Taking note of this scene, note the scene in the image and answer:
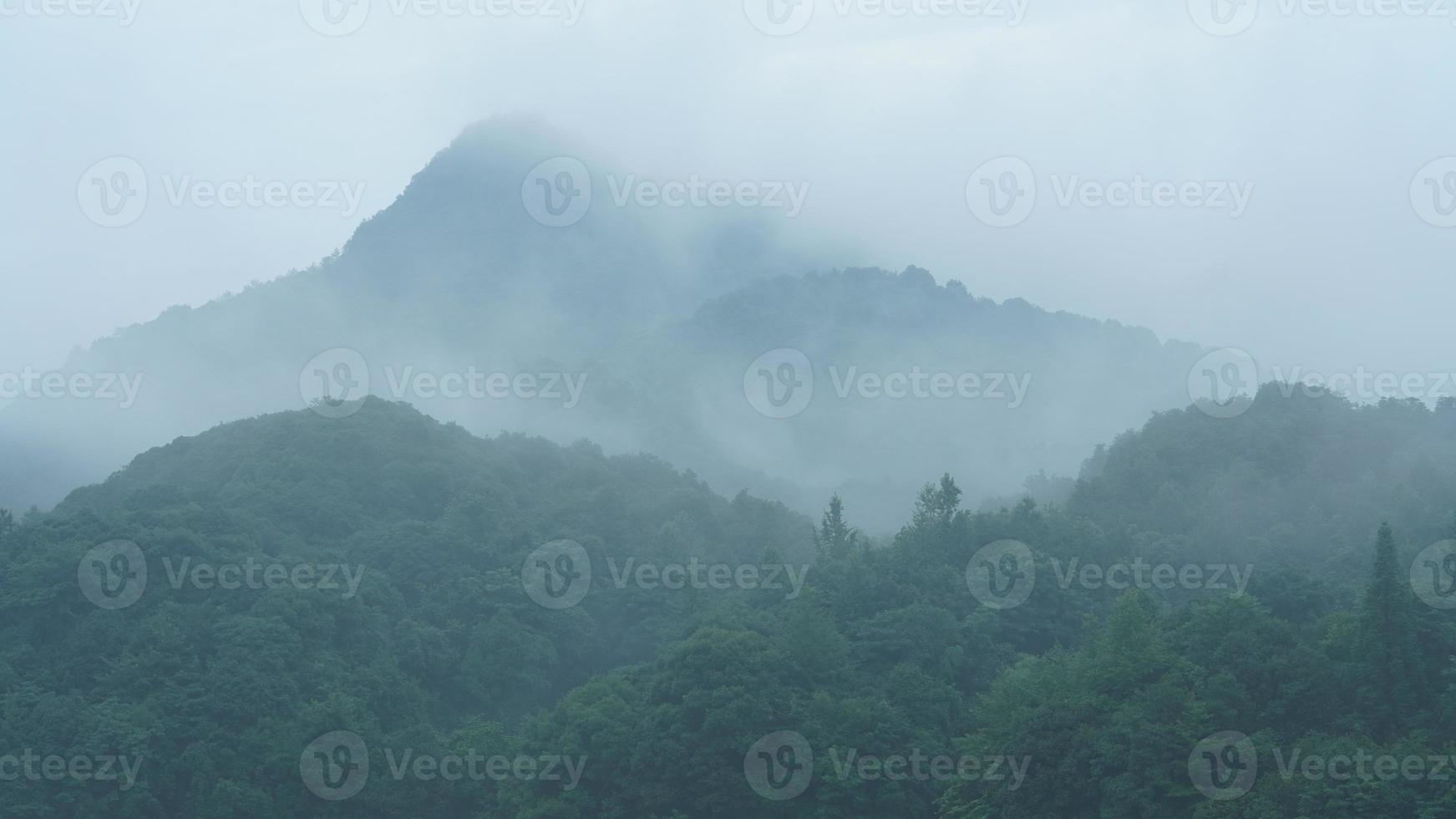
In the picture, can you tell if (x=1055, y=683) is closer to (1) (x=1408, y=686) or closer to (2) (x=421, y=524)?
(1) (x=1408, y=686)

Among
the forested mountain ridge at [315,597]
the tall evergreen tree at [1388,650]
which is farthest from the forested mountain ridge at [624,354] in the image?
the tall evergreen tree at [1388,650]

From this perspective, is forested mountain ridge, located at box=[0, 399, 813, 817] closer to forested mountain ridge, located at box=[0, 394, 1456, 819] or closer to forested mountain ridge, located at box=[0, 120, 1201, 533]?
forested mountain ridge, located at box=[0, 394, 1456, 819]

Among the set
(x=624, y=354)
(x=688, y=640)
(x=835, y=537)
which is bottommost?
(x=688, y=640)

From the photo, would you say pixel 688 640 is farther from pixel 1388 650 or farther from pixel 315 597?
pixel 1388 650

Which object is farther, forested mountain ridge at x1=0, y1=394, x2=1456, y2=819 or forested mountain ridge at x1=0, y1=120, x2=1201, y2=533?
forested mountain ridge at x1=0, y1=120, x2=1201, y2=533

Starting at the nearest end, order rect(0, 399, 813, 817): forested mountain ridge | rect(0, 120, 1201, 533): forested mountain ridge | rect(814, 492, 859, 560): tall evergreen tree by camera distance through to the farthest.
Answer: rect(0, 399, 813, 817): forested mountain ridge
rect(814, 492, 859, 560): tall evergreen tree
rect(0, 120, 1201, 533): forested mountain ridge

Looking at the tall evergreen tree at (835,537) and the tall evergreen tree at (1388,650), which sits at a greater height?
the tall evergreen tree at (835,537)

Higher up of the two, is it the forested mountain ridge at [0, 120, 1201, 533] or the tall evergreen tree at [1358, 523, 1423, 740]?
the forested mountain ridge at [0, 120, 1201, 533]

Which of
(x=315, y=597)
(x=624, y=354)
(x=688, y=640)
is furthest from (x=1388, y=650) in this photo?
(x=624, y=354)

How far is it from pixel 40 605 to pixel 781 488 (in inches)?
1587

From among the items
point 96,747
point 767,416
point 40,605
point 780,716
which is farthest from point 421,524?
point 767,416

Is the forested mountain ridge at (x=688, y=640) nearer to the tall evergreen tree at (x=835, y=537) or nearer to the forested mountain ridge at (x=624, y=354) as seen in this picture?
the tall evergreen tree at (x=835, y=537)

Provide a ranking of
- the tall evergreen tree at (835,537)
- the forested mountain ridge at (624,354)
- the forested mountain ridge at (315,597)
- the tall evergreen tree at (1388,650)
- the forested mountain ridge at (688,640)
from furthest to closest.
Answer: the forested mountain ridge at (624,354)
the tall evergreen tree at (835,537)
the forested mountain ridge at (315,597)
the forested mountain ridge at (688,640)
the tall evergreen tree at (1388,650)

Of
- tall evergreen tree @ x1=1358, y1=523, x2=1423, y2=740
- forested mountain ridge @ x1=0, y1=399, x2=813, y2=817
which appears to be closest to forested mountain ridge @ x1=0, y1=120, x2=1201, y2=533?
forested mountain ridge @ x1=0, y1=399, x2=813, y2=817
